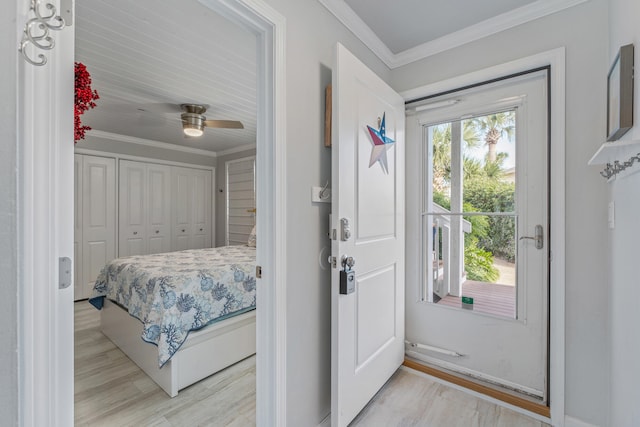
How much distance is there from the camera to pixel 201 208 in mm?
5363

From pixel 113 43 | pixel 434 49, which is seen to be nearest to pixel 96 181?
pixel 113 43

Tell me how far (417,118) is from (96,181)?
4458mm

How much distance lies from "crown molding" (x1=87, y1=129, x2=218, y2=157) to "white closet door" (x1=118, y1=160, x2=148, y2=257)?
33cm

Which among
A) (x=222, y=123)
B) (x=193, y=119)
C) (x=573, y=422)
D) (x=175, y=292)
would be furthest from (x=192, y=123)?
(x=573, y=422)

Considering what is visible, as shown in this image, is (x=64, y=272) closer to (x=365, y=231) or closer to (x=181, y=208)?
(x=365, y=231)

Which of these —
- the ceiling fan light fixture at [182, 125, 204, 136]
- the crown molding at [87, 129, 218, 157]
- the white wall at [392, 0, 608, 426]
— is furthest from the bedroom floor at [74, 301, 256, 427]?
the crown molding at [87, 129, 218, 157]

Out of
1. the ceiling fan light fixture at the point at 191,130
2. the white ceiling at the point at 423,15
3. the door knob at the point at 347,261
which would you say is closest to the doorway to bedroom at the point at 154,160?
the ceiling fan light fixture at the point at 191,130

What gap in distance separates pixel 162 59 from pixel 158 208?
10.6ft

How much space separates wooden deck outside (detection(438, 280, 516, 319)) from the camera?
6.01 ft

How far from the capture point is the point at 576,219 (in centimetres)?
156

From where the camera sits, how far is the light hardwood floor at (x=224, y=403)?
1671 millimetres

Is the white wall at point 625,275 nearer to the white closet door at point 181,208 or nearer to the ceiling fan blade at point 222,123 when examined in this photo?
the ceiling fan blade at point 222,123

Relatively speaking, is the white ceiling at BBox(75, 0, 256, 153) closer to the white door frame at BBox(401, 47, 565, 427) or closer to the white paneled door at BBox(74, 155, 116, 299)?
the white paneled door at BBox(74, 155, 116, 299)

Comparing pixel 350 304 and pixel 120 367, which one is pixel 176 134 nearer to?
pixel 120 367
